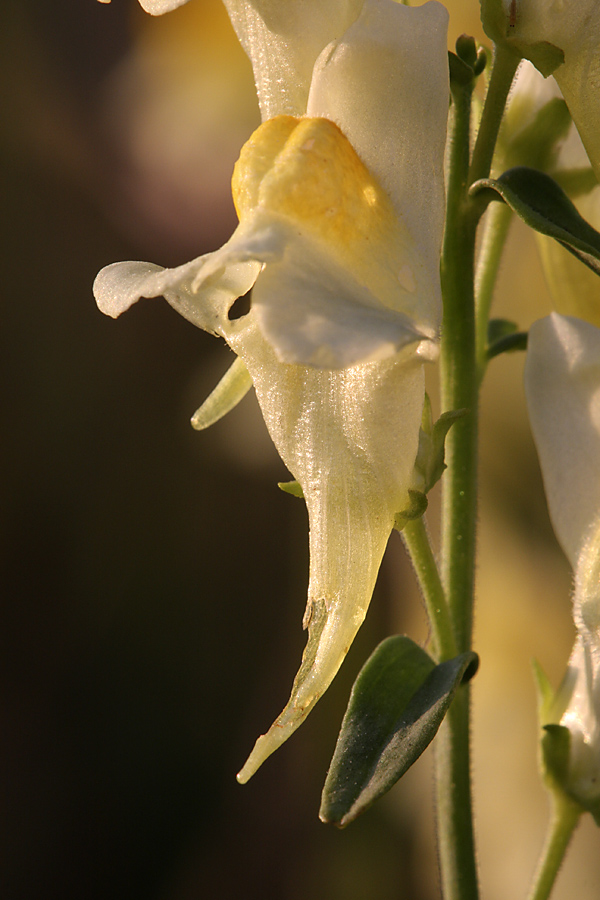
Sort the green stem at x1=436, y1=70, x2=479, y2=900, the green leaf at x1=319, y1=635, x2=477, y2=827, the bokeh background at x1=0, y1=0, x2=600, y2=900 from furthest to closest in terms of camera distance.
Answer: the bokeh background at x1=0, y1=0, x2=600, y2=900, the green stem at x1=436, y1=70, x2=479, y2=900, the green leaf at x1=319, y1=635, x2=477, y2=827

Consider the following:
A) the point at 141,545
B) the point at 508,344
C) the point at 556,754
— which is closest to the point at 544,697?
the point at 556,754

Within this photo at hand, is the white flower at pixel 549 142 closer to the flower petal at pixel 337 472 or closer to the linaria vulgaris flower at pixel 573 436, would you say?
the linaria vulgaris flower at pixel 573 436

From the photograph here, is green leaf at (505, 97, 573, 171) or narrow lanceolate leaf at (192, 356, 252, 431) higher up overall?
green leaf at (505, 97, 573, 171)

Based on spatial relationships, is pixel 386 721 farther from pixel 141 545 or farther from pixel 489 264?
pixel 141 545

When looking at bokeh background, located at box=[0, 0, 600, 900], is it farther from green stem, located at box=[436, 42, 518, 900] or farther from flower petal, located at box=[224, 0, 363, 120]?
flower petal, located at box=[224, 0, 363, 120]

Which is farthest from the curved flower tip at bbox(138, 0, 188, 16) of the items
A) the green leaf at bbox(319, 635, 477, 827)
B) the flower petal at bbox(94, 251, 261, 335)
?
the green leaf at bbox(319, 635, 477, 827)

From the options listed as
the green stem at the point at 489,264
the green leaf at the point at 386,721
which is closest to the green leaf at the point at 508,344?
the green stem at the point at 489,264

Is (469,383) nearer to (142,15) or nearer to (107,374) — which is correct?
(107,374)
